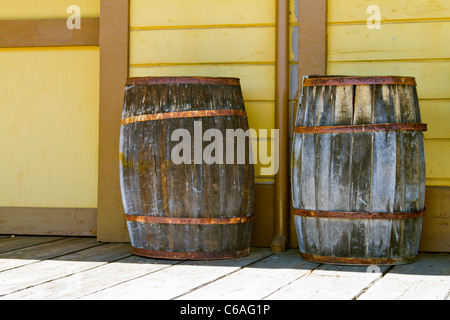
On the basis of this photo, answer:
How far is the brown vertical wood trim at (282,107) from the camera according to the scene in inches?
160

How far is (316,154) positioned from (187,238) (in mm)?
769

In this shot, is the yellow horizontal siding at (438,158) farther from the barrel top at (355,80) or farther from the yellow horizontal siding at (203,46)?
the yellow horizontal siding at (203,46)

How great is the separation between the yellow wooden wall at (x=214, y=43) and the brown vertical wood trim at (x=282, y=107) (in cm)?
6

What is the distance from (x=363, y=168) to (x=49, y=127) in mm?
2125

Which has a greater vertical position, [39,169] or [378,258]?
[39,169]

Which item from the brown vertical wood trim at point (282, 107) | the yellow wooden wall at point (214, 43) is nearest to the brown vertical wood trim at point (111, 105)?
the yellow wooden wall at point (214, 43)

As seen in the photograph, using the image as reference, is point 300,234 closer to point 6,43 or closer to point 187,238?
point 187,238

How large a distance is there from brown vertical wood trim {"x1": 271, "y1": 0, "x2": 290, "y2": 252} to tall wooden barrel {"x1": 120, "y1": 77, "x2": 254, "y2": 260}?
390 mm

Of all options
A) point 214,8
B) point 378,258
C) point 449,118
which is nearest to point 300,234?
point 378,258

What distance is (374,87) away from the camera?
346 cm

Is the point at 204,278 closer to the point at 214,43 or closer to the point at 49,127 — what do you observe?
the point at 214,43

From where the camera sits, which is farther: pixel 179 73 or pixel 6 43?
pixel 6 43

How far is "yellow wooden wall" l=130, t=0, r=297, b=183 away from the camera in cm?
416

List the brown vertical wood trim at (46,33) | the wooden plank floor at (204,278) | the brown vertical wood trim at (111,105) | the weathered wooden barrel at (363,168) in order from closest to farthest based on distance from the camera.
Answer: the wooden plank floor at (204,278), the weathered wooden barrel at (363,168), the brown vertical wood trim at (111,105), the brown vertical wood trim at (46,33)
